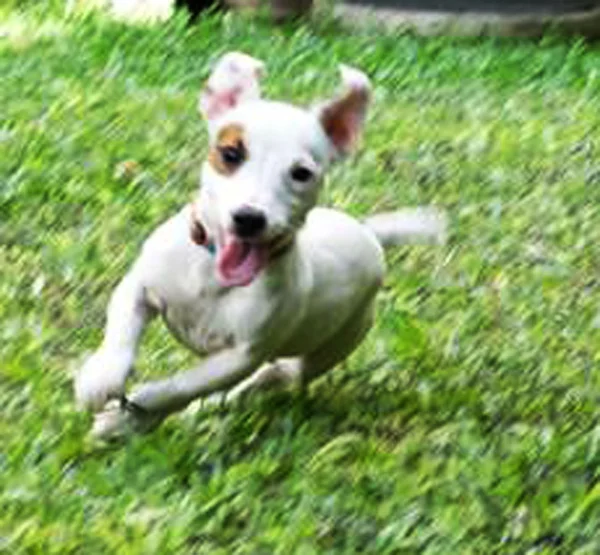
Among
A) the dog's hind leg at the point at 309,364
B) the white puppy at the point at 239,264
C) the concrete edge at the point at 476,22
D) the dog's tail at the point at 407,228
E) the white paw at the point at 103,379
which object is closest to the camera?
the white puppy at the point at 239,264

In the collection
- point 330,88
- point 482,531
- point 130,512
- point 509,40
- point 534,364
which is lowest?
point 509,40

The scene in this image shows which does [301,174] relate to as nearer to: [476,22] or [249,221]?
[249,221]

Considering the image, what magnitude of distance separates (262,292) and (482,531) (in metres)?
0.75

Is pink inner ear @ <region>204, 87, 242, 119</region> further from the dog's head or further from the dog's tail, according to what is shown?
the dog's tail

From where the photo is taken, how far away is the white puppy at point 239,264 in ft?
13.8

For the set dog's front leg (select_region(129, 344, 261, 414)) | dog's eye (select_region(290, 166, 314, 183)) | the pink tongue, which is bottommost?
dog's front leg (select_region(129, 344, 261, 414))

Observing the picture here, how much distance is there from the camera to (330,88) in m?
8.80

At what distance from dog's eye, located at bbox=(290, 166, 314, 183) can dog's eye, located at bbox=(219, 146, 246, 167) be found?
→ 12cm

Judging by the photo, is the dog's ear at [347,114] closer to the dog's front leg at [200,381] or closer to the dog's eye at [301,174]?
the dog's eye at [301,174]

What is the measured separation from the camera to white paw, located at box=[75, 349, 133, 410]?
4.36 m

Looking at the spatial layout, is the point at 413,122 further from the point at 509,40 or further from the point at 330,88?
the point at 509,40

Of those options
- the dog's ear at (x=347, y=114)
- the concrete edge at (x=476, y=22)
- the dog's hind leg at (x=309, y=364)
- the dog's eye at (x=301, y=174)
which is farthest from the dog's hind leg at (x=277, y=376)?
the concrete edge at (x=476, y=22)

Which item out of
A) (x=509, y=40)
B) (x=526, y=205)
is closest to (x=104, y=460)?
(x=526, y=205)

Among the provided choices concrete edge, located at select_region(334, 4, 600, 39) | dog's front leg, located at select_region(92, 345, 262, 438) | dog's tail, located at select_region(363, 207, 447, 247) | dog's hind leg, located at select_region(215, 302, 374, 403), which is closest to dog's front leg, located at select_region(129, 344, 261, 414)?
dog's front leg, located at select_region(92, 345, 262, 438)
